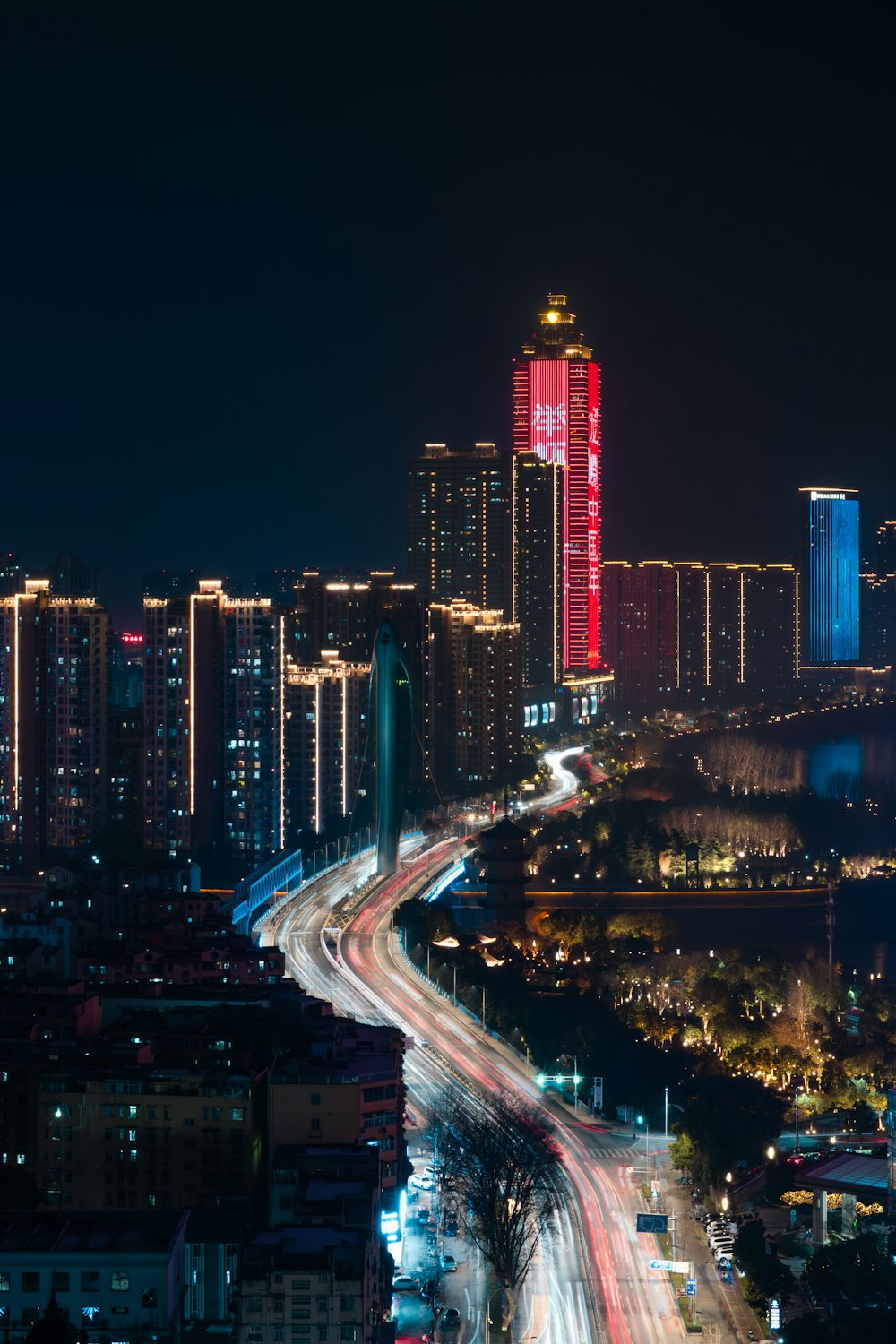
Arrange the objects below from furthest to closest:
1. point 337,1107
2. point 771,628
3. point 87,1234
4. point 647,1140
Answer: point 771,628
point 647,1140
point 337,1107
point 87,1234

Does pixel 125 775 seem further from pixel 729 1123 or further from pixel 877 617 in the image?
pixel 877 617

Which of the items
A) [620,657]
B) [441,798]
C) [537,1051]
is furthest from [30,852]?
[620,657]

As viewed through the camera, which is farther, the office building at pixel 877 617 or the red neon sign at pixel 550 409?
the office building at pixel 877 617

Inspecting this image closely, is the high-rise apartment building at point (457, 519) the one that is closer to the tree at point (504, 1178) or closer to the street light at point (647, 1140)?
the street light at point (647, 1140)

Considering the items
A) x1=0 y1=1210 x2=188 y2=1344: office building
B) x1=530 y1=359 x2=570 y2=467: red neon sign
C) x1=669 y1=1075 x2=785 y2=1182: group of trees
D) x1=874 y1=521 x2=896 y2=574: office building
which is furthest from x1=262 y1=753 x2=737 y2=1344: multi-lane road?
x1=874 y1=521 x2=896 y2=574: office building

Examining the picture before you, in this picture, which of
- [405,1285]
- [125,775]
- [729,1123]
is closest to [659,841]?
[125,775]

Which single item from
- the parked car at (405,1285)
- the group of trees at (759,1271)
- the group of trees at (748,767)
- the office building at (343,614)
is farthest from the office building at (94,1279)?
the group of trees at (748,767)
